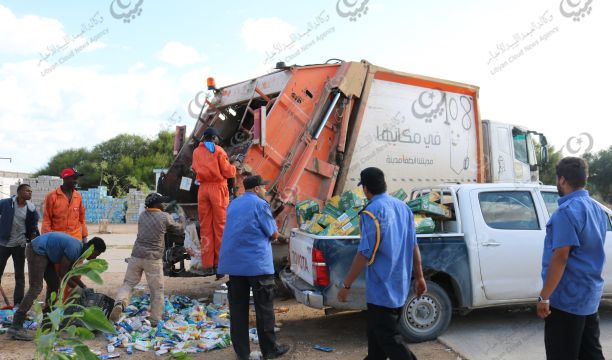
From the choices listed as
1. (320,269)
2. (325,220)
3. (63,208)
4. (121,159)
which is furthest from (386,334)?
(121,159)

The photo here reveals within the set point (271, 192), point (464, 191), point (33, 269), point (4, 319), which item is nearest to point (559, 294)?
point (464, 191)

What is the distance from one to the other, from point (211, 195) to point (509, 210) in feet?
10.9

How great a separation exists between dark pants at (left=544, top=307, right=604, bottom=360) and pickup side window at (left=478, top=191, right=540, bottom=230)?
204 cm

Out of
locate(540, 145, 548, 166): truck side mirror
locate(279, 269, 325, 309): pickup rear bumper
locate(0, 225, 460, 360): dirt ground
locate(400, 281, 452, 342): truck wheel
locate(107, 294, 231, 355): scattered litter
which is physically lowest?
locate(0, 225, 460, 360): dirt ground

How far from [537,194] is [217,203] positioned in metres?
3.55

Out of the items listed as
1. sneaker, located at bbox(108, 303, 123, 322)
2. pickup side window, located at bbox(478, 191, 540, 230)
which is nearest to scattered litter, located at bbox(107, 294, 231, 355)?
sneaker, located at bbox(108, 303, 123, 322)

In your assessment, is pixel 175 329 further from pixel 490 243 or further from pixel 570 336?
pixel 570 336

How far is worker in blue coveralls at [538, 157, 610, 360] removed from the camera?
2.75 metres

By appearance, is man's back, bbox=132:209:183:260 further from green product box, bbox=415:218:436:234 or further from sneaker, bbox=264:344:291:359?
green product box, bbox=415:218:436:234

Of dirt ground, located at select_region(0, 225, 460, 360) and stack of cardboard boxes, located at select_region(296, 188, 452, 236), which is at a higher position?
stack of cardboard boxes, located at select_region(296, 188, 452, 236)

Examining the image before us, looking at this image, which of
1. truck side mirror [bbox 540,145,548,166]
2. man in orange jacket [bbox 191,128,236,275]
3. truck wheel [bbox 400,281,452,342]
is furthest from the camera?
truck side mirror [bbox 540,145,548,166]

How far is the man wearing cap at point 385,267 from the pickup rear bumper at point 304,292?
113cm

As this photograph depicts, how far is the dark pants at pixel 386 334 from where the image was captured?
3100mm

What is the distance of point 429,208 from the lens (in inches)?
196
